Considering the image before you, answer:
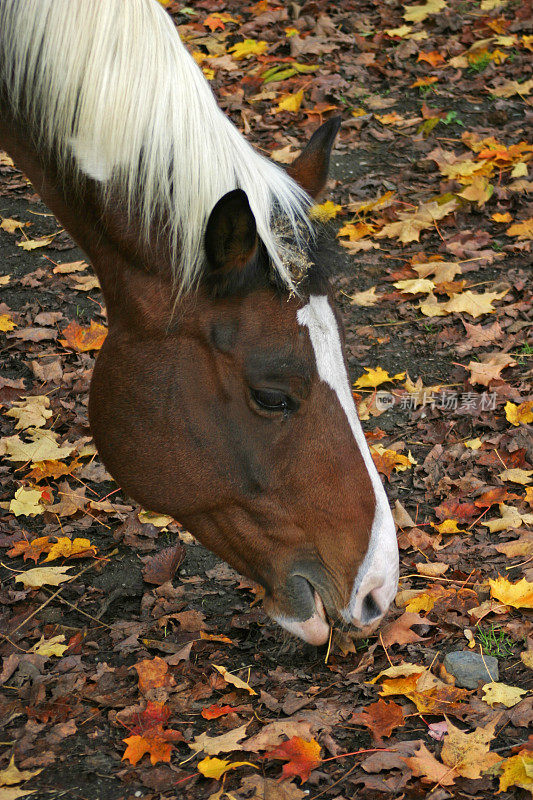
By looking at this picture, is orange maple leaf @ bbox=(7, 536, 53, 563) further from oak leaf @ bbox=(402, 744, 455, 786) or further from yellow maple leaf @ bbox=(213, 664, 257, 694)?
oak leaf @ bbox=(402, 744, 455, 786)

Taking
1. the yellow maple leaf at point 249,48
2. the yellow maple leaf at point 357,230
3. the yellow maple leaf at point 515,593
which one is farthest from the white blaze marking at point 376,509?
the yellow maple leaf at point 249,48

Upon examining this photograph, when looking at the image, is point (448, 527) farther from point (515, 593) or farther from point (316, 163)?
point (316, 163)

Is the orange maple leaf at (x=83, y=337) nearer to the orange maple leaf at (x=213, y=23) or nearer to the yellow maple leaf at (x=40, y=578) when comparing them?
the yellow maple leaf at (x=40, y=578)

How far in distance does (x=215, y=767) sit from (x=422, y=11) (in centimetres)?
716

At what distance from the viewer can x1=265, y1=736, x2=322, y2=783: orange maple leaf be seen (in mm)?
2439

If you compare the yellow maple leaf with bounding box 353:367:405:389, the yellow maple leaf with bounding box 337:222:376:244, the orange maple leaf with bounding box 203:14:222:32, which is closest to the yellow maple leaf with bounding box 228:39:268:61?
the orange maple leaf with bounding box 203:14:222:32

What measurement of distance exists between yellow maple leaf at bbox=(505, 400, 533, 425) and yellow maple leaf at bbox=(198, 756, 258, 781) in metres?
2.14

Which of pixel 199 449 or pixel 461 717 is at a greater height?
pixel 199 449

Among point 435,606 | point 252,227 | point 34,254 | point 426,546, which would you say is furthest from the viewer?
point 34,254

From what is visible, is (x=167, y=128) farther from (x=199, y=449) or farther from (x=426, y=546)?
(x=426, y=546)

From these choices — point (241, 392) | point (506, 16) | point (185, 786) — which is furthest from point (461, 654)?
point (506, 16)

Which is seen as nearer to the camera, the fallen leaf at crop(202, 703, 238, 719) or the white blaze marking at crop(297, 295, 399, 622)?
the white blaze marking at crop(297, 295, 399, 622)

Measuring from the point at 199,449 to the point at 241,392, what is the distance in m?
0.23

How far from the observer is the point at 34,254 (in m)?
5.76
